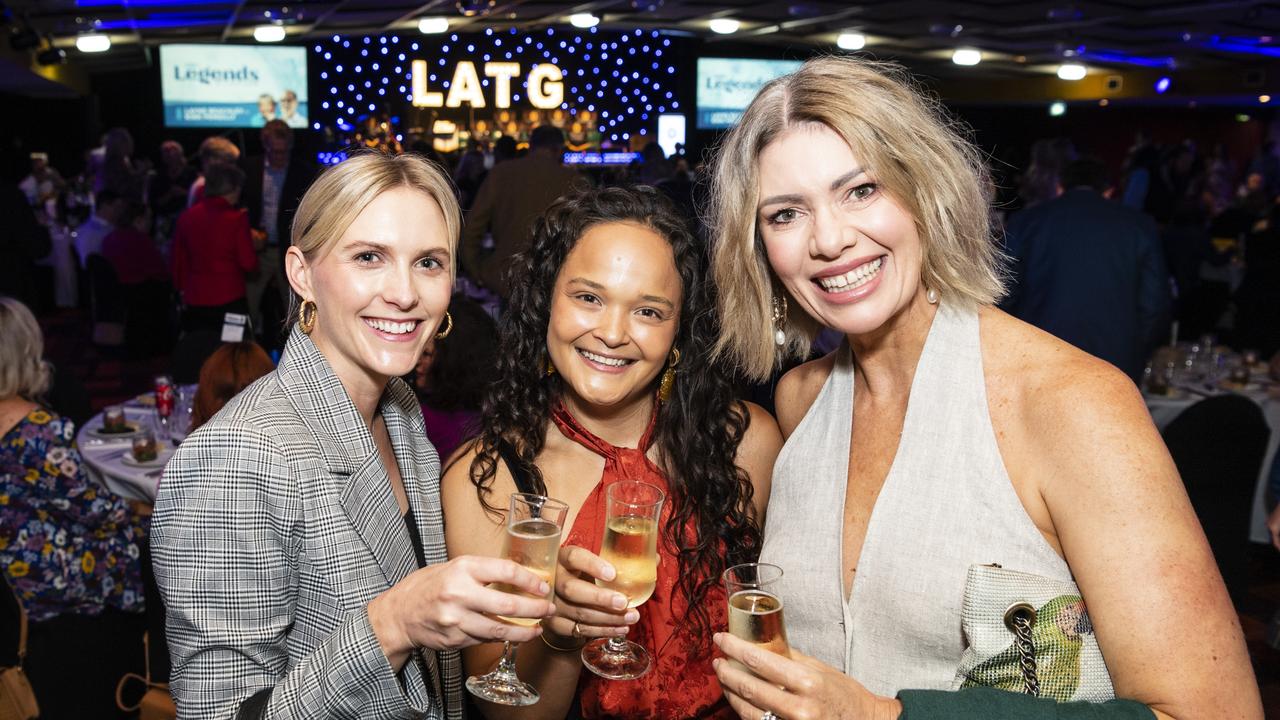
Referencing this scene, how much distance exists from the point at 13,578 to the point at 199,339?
2.54 m

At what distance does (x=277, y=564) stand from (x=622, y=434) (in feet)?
2.85

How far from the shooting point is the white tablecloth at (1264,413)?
5152mm

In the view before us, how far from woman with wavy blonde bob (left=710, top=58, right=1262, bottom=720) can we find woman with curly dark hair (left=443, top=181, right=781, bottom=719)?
0.67ft

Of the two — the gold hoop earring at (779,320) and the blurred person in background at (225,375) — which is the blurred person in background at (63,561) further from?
the gold hoop earring at (779,320)

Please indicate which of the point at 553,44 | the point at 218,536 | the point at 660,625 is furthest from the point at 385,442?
the point at 553,44

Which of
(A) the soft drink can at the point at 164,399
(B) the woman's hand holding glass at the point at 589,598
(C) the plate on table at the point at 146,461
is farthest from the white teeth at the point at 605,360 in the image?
(A) the soft drink can at the point at 164,399

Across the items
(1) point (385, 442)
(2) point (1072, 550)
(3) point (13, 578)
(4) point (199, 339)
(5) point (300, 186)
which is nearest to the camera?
(2) point (1072, 550)

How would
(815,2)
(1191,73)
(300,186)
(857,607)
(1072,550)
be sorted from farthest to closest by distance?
(1191,73)
(815,2)
(300,186)
(857,607)
(1072,550)

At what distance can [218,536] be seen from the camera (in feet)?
4.80

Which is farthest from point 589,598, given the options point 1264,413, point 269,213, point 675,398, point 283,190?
point 269,213

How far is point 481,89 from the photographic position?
1587cm

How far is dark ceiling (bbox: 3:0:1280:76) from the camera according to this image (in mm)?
10391

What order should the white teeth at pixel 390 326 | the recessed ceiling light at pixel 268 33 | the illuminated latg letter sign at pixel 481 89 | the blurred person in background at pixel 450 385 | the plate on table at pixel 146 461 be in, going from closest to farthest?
the white teeth at pixel 390 326
the blurred person in background at pixel 450 385
the plate on table at pixel 146 461
the recessed ceiling light at pixel 268 33
the illuminated latg letter sign at pixel 481 89

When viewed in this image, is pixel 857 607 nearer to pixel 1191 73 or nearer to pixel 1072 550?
pixel 1072 550
